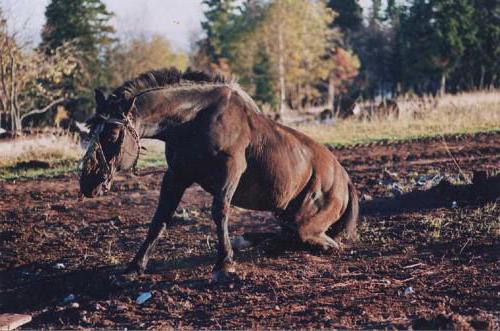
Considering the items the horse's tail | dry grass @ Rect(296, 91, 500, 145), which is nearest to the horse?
the horse's tail

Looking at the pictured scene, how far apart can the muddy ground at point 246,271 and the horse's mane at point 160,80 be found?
1649 millimetres

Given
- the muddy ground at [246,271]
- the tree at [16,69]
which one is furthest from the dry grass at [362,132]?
the muddy ground at [246,271]

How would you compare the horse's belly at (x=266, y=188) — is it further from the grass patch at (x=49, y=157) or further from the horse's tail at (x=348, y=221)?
the grass patch at (x=49, y=157)

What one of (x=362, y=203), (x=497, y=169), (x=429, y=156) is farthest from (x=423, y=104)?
(x=362, y=203)

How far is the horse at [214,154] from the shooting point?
5.08m

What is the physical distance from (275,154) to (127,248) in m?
2.05

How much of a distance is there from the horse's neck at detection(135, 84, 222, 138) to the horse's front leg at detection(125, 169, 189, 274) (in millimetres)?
507

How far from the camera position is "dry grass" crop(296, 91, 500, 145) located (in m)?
16.5

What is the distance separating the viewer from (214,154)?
5258 millimetres

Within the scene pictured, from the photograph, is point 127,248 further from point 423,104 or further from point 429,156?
point 423,104

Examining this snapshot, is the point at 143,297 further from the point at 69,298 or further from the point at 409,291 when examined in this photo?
the point at 409,291

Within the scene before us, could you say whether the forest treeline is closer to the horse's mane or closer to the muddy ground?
the muddy ground

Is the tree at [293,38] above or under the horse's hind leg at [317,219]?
above

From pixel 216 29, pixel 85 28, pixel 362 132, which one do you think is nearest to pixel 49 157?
pixel 362 132
